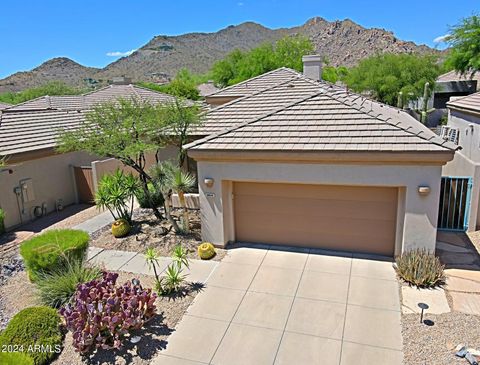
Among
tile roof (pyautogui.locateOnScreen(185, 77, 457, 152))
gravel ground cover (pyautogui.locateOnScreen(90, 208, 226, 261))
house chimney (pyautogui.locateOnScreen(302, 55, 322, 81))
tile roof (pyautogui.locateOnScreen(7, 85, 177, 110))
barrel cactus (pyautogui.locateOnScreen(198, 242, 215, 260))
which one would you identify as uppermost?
house chimney (pyautogui.locateOnScreen(302, 55, 322, 81))

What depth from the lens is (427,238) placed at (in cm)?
934

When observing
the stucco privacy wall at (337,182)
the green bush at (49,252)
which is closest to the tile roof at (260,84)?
the stucco privacy wall at (337,182)

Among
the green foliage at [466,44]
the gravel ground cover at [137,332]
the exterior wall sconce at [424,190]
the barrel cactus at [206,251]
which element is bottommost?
the gravel ground cover at [137,332]

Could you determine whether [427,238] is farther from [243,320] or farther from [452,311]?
[243,320]

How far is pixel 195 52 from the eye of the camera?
124625mm

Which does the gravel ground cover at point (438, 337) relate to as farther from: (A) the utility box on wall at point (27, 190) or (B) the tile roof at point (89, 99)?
(B) the tile roof at point (89, 99)

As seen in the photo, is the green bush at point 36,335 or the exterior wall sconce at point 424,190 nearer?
the green bush at point 36,335

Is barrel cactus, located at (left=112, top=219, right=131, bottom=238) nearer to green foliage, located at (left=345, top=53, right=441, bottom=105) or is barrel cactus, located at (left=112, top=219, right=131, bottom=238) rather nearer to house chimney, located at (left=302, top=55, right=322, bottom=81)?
house chimney, located at (left=302, top=55, right=322, bottom=81)

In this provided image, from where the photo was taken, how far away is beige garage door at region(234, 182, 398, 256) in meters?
10.0

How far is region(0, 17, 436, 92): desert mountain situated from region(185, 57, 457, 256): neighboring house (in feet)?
299

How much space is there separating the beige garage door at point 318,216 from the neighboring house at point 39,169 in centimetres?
641

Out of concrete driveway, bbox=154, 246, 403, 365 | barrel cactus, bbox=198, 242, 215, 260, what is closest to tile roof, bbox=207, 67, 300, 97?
barrel cactus, bbox=198, 242, 215, 260

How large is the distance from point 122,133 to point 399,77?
1422 inches

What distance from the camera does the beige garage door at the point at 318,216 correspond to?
396 inches
